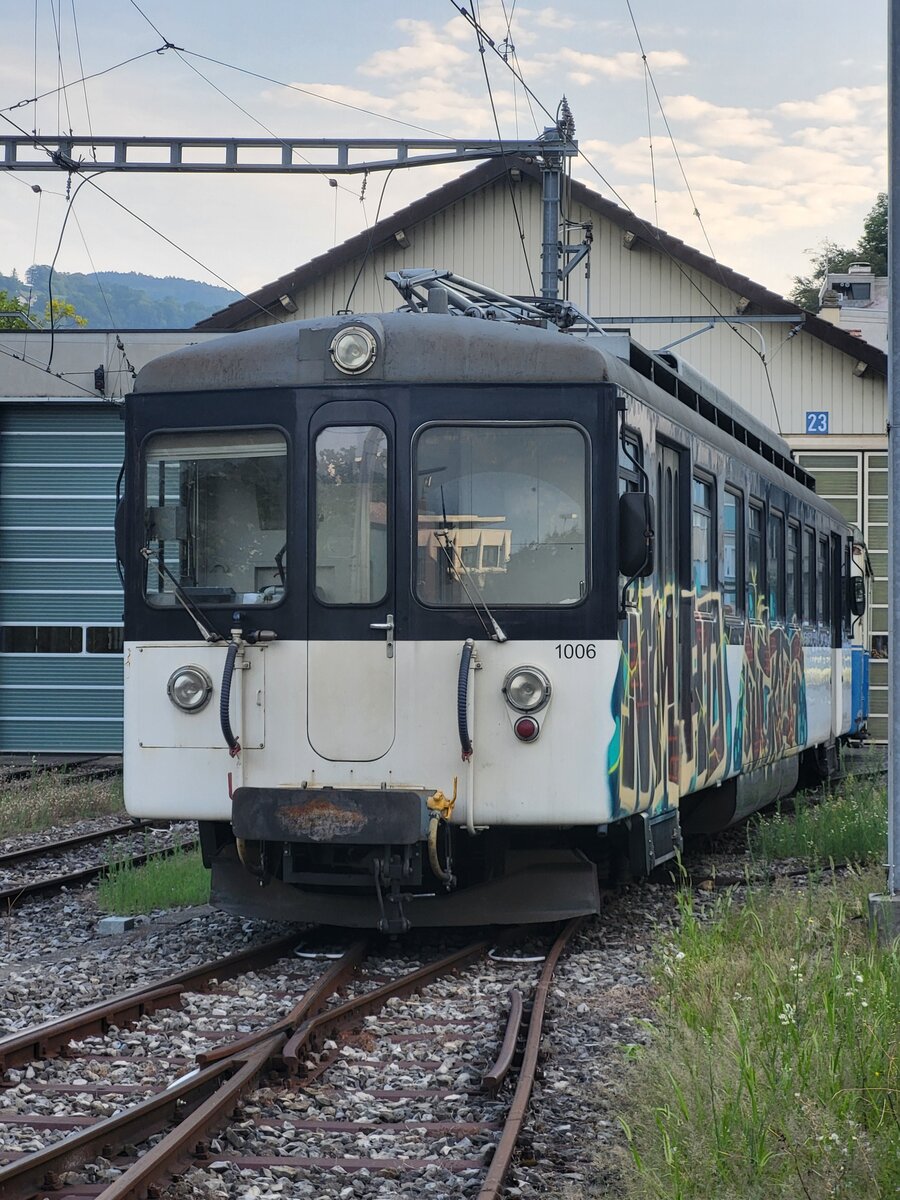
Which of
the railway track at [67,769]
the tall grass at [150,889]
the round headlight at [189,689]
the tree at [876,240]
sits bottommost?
the railway track at [67,769]

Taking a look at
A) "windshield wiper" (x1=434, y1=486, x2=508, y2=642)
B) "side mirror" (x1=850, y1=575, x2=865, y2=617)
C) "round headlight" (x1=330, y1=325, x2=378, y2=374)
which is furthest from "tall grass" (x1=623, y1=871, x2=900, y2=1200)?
"side mirror" (x1=850, y1=575, x2=865, y2=617)

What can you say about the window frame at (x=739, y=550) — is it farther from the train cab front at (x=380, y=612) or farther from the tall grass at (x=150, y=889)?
the tall grass at (x=150, y=889)

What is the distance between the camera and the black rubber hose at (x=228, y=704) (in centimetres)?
786

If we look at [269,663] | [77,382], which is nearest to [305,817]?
[269,663]

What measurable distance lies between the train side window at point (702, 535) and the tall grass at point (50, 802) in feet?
22.2

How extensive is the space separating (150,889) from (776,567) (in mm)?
5815

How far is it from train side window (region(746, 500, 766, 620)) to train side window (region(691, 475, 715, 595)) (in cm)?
137

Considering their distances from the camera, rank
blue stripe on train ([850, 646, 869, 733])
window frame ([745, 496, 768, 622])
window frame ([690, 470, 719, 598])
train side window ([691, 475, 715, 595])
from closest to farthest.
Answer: train side window ([691, 475, 715, 595])
window frame ([690, 470, 719, 598])
window frame ([745, 496, 768, 622])
blue stripe on train ([850, 646, 869, 733])

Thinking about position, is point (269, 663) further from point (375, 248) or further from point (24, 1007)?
point (375, 248)

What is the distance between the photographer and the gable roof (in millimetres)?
25719

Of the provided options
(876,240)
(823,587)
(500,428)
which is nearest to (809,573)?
(823,587)

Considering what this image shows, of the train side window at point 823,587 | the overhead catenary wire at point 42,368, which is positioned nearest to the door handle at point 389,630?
the train side window at point 823,587

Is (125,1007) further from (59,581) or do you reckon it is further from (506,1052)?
(59,581)

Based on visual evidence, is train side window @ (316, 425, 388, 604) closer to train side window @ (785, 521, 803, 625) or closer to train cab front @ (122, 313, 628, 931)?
train cab front @ (122, 313, 628, 931)
